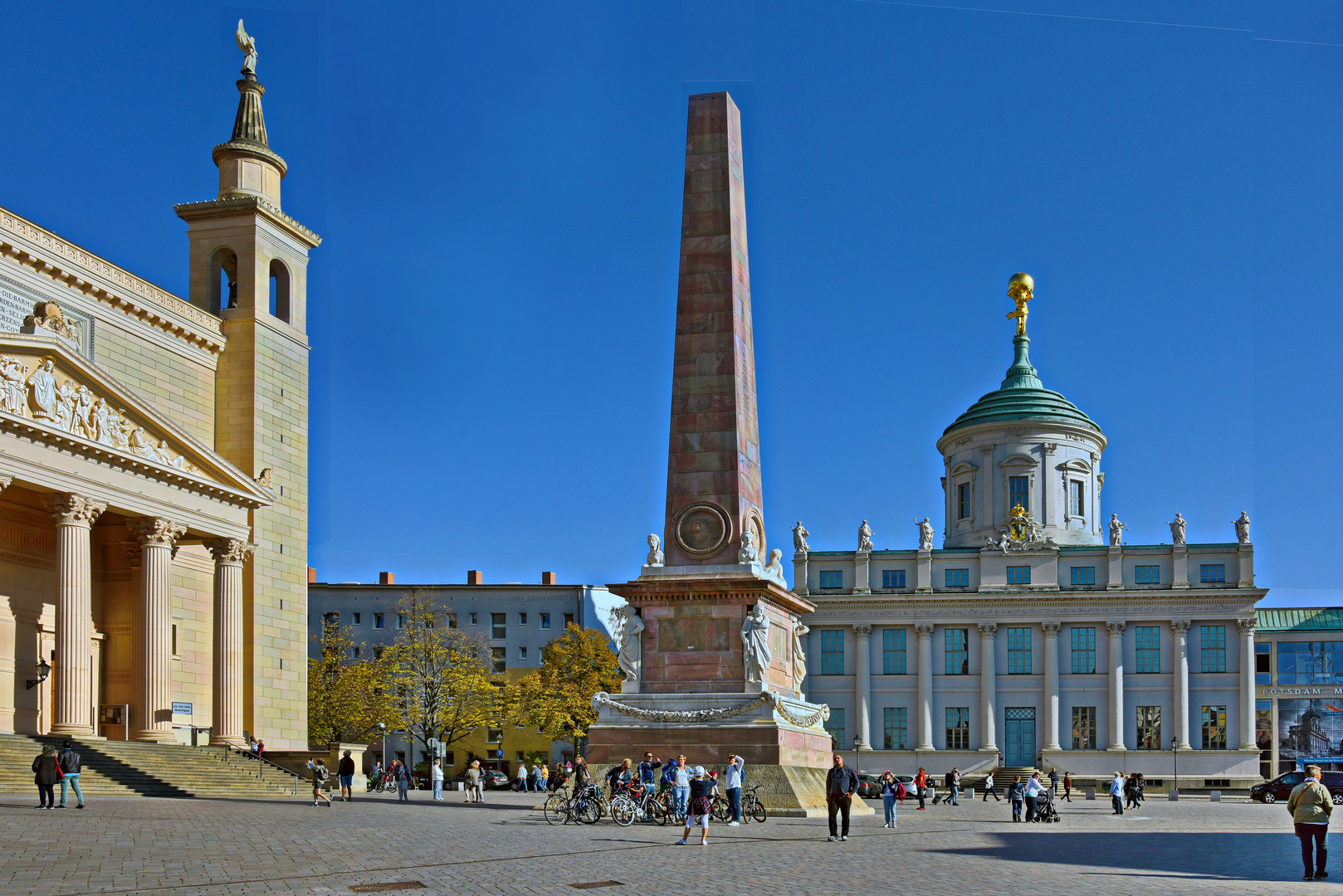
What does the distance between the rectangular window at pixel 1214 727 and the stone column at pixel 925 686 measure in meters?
15.0

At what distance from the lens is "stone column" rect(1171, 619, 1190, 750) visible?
8912 centimetres

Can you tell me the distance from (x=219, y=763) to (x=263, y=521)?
1302cm

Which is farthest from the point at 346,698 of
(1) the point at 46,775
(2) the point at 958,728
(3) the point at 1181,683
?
(1) the point at 46,775

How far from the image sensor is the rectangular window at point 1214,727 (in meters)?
89.3

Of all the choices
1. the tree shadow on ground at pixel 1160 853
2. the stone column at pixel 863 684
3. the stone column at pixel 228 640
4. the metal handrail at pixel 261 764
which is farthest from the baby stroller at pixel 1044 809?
the stone column at pixel 863 684

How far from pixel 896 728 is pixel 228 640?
52285 mm

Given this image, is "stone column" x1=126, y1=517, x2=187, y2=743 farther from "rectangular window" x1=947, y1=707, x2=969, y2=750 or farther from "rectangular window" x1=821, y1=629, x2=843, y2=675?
"rectangular window" x1=947, y1=707, x2=969, y2=750

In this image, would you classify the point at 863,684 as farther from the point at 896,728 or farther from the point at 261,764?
the point at 261,764

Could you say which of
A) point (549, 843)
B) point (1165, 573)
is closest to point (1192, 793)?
point (1165, 573)

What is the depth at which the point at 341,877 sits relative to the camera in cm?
1822

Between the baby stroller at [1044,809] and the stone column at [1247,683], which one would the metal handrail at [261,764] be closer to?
the baby stroller at [1044,809]

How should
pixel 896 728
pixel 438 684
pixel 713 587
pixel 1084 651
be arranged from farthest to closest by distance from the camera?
pixel 896 728, pixel 1084 651, pixel 438 684, pixel 713 587

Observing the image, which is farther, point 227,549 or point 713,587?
point 227,549

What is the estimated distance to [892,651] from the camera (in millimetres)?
93750
